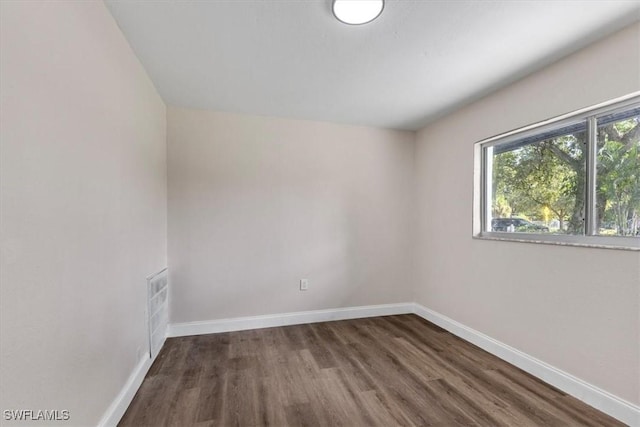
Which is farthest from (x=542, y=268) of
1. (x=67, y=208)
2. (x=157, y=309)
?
(x=157, y=309)

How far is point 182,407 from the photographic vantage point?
1746 millimetres

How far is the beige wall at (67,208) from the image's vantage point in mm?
877

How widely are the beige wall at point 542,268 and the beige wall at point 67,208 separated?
286 centimetres

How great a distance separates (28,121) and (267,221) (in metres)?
2.21

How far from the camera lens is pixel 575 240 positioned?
1.90 m

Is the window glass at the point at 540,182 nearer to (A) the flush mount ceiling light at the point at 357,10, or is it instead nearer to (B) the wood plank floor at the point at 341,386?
(B) the wood plank floor at the point at 341,386

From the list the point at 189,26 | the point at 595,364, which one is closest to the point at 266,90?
the point at 189,26

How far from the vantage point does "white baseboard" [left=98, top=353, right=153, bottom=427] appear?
149cm

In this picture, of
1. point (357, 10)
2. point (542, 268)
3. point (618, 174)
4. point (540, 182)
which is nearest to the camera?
point (357, 10)

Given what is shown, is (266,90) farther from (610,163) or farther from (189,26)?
(610,163)

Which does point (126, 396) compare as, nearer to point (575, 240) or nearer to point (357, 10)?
point (357, 10)

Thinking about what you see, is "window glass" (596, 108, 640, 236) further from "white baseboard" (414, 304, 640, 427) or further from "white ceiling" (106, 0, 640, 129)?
"white baseboard" (414, 304, 640, 427)

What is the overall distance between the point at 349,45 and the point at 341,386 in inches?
92.9

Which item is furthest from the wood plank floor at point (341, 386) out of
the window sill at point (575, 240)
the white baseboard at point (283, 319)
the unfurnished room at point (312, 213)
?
the window sill at point (575, 240)
